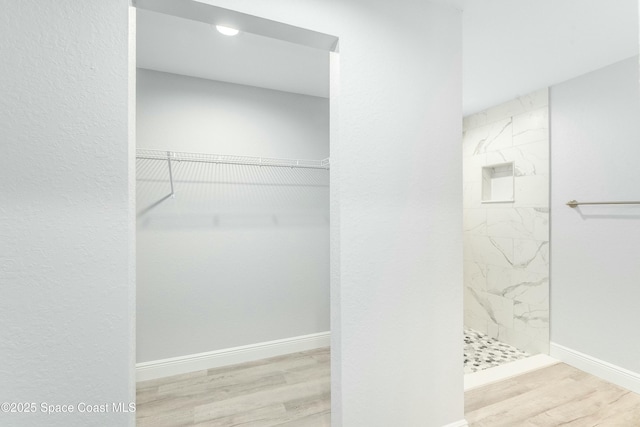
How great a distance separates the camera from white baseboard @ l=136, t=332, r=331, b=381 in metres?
2.12

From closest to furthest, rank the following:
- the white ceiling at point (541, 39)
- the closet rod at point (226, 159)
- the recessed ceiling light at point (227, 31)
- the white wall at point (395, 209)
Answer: the white wall at point (395, 209) < the white ceiling at point (541, 39) < the recessed ceiling light at point (227, 31) < the closet rod at point (226, 159)

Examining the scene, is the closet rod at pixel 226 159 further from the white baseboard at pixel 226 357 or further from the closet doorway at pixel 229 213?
the white baseboard at pixel 226 357

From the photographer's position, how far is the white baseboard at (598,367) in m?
1.96

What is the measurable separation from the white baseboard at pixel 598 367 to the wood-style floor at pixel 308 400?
0.05 meters

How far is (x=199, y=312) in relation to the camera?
2.26 metres

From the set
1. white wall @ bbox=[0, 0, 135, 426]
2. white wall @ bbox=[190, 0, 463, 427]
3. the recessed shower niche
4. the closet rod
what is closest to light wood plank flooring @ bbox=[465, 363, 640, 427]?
white wall @ bbox=[190, 0, 463, 427]

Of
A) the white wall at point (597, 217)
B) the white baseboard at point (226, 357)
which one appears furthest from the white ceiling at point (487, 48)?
A: the white baseboard at point (226, 357)

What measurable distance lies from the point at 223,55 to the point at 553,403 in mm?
3191

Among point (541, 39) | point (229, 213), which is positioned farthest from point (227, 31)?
point (541, 39)

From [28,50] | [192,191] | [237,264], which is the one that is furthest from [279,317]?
[28,50]

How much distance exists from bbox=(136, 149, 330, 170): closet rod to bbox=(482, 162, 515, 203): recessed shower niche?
1.78 meters

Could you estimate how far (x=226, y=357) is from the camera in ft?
7.62

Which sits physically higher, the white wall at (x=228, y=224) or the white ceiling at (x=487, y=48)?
the white ceiling at (x=487, y=48)

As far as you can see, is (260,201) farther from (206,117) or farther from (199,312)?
(199,312)
